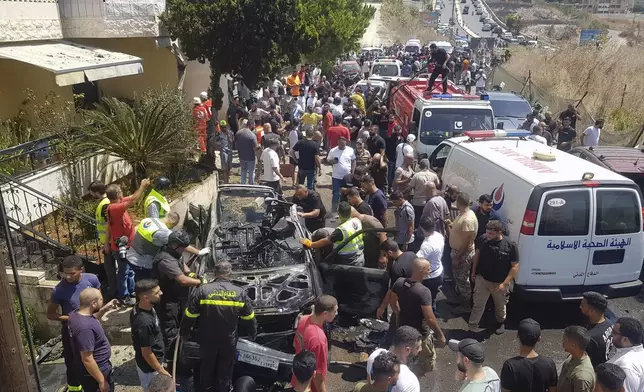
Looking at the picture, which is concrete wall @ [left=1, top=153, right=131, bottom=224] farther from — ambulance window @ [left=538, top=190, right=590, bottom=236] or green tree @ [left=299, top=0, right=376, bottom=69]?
green tree @ [left=299, top=0, right=376, bottom=69]

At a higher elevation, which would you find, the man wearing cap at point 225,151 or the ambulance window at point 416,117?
the ambulance window at point 416,117

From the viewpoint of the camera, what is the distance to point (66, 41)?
37.8ft

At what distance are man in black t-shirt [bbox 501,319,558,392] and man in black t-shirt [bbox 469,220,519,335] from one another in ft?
7.16

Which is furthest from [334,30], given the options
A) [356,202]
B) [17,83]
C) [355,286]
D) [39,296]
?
[39,296]

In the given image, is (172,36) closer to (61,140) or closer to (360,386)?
(61,140)

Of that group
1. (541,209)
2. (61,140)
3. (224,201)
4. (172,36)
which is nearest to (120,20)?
(172,36)

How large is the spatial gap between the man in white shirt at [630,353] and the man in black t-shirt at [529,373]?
20.8 inches

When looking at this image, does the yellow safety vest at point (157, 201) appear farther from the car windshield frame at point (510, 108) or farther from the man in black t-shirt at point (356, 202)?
the car windshield frame at point (510, 108)

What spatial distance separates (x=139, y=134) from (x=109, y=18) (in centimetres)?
421

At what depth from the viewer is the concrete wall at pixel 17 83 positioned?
10.6 m

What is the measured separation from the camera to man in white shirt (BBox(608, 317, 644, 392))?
394 cm

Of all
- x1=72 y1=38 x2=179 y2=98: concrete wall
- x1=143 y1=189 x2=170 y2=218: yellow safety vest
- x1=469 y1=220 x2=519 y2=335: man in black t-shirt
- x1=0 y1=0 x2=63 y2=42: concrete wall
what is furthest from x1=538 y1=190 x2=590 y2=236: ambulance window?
x1=72 y1=38 x2=179 y2=98: concrete wall

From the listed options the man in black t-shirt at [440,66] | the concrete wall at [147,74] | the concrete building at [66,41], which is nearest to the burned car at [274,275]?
the concrete building at [66,41]

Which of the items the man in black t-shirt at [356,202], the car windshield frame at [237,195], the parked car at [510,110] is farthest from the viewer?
the parked car at [510,110]
